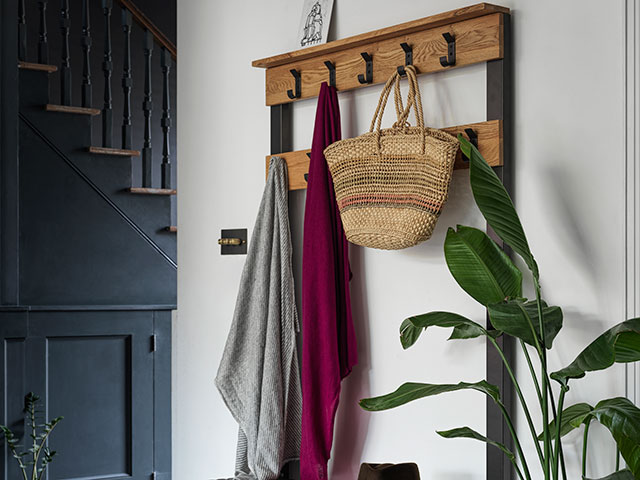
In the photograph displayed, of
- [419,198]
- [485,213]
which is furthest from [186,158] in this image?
[485,213]

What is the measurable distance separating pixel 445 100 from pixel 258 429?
1118 mm

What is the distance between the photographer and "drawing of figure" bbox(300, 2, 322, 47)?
260 cm

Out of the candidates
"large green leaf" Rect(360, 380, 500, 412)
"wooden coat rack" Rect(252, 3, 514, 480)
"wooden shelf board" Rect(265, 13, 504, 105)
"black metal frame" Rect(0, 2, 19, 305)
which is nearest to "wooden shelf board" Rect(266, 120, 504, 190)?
"wooden coat rack" Rect(252, 3, 514, 480)

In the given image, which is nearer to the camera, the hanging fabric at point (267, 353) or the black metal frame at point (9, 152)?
the hanging fabric at point (267, 353)

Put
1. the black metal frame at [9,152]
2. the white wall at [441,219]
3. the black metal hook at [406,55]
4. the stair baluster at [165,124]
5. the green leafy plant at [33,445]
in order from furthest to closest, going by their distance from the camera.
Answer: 1. the stair baluster at [165,124]
2. the black metal frame at [9,152]
3. the green leafy plant at [33,445]
4. the black metal hook at [406,55]
5. the white wall at [441,219]

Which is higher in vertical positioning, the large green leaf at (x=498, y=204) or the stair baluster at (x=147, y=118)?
the stair baluster at (x=147, y=118)

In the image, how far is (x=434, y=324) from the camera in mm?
1841

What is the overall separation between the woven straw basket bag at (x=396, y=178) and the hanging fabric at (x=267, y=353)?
15.5 inches

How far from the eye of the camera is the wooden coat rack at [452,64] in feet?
6.79

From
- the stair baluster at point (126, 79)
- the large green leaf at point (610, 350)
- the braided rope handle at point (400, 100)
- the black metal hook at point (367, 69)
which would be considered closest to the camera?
the large green leaf at point (610, 350)

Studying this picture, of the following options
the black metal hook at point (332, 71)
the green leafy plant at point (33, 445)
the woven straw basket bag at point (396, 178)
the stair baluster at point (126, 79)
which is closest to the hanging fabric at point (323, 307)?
the black metal hook at point (332, 71)

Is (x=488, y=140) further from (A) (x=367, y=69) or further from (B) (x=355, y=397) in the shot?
(B) (x=355, y=397)

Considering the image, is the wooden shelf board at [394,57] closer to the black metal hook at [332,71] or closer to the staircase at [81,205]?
the black metal hook at [332,71]

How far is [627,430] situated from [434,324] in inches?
18.9
